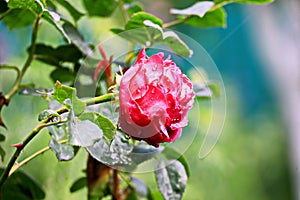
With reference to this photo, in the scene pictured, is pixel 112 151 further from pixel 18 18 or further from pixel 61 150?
pixel 18 18

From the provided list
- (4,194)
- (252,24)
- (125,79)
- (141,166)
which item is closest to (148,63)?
(125,79)

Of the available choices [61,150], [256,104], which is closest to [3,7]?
[61,150]

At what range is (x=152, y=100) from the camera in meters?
0.29

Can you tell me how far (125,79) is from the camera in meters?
0.29

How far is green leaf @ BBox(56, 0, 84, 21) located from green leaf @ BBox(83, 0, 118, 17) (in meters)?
0.02

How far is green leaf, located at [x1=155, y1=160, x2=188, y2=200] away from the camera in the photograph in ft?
1.33

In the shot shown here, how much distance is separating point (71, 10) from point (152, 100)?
0.20 m

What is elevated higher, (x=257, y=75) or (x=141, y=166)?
(x=141, y=166)

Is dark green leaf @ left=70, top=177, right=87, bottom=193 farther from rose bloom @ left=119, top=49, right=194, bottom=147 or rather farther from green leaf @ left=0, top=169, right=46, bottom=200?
rose bloom @ left=119, top=49, right=194, bottom=147

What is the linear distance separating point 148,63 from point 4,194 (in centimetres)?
25

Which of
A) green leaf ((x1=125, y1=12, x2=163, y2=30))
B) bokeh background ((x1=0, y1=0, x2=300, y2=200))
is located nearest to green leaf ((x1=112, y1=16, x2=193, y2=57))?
green leaf ((x1=125, y1=12, x2=163, y2=30))

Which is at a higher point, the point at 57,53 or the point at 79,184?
the point at 57,53

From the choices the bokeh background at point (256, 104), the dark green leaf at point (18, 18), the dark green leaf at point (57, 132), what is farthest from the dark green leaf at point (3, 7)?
the bokeh background at point (256, 104)

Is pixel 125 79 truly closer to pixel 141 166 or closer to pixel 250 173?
pixel 141 166
